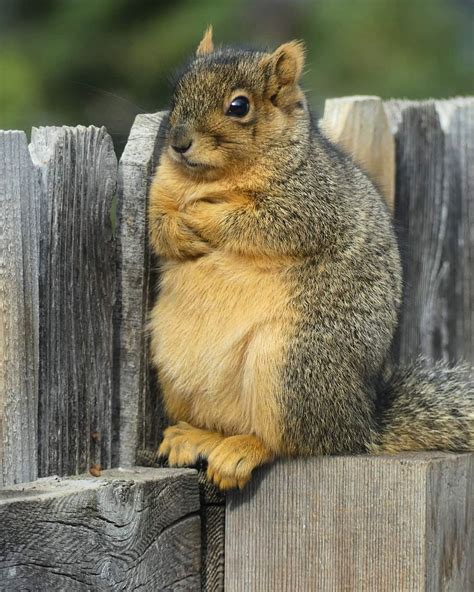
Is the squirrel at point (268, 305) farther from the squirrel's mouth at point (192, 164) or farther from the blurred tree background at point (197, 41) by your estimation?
the blurred tree background at point (197, 41)

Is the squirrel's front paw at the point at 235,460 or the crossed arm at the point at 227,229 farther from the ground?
the crossed arm at the point at 227,229

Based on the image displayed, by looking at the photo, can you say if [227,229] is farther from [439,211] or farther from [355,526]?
[439,211]

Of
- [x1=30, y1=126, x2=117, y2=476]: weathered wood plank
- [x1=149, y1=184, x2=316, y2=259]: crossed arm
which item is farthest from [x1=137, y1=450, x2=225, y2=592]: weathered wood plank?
[x1=149, y1=184, x2=316, y2=259]: crossed arm

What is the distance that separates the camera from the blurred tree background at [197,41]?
275 inches

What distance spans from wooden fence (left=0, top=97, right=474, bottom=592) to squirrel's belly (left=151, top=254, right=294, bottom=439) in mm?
73

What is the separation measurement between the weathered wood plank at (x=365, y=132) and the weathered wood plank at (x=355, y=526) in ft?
3.88

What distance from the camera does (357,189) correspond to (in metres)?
3.25

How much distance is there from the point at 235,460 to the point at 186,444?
0.49 feet

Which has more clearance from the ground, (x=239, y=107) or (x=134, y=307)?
(x=239, y=107)

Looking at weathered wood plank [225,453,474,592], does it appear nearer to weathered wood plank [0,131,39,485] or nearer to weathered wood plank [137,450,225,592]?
weathered wood plank [137,450,225,592]

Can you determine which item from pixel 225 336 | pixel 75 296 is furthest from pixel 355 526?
pixel 75 296

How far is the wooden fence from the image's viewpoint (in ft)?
8.38

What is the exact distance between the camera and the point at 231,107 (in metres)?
3.21

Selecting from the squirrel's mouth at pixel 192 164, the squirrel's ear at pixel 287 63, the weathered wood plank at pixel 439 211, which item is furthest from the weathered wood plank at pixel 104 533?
the weathered wood plank at pixel 439 211
